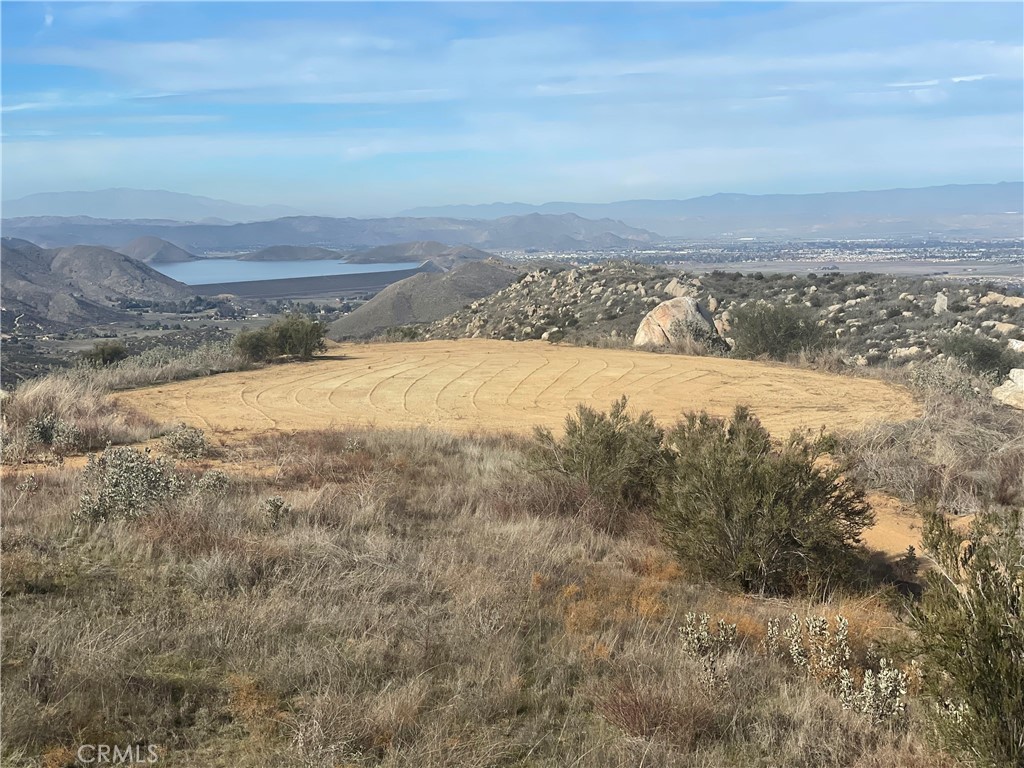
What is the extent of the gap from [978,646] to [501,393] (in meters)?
12.3

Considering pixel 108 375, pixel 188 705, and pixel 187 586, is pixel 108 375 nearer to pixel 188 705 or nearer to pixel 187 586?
pixel 187 586

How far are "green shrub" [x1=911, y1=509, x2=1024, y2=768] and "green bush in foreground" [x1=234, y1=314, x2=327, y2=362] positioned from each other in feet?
59.8

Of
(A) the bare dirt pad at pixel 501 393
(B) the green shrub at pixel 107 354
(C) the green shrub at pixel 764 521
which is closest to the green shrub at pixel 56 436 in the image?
(A) the bare dirt pad at pixel 501 393

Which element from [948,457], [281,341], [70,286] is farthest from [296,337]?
[70,286]

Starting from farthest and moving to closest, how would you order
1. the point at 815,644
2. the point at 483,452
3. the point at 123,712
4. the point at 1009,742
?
the point at 483,452, the point at 815,644, the point at 123,712, the point at 1009,742

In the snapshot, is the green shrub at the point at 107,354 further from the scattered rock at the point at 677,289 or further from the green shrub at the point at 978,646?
the scattered rock at the point at 677,289

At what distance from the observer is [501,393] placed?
50.0 ft

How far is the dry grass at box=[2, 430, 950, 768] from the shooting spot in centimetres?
346

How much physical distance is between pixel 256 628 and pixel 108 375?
13381 millimetres

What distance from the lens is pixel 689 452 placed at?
6938 millimetres

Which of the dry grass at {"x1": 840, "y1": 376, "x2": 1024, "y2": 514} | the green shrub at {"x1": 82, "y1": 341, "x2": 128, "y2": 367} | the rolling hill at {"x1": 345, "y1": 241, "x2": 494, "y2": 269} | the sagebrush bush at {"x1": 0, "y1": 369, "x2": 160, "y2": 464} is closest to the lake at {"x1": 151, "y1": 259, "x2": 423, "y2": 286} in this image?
the rolling hill at {"x1": 345, "y1": 241, "x2": 494, "y2": 269}

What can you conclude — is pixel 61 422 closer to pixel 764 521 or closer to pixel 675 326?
pixel 764 521

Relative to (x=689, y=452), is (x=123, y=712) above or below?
below

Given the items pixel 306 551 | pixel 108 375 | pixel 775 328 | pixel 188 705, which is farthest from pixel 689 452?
pixel 775 328
